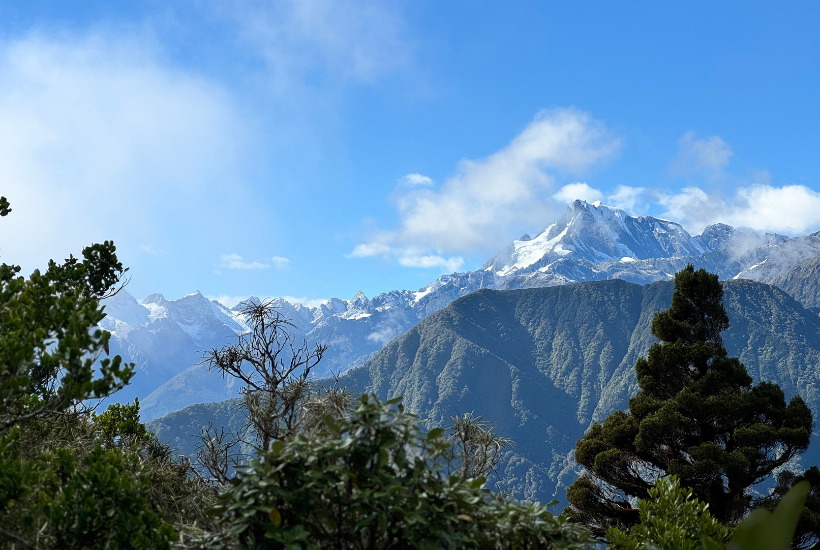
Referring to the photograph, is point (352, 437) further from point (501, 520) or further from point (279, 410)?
point (279, 410)

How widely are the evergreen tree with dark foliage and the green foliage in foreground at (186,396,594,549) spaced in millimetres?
18696

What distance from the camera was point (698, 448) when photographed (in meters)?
20.1

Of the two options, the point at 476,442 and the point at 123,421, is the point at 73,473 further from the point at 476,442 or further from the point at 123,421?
the point at 123,421

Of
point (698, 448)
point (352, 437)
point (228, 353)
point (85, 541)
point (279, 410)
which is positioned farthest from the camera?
point (698, 448)

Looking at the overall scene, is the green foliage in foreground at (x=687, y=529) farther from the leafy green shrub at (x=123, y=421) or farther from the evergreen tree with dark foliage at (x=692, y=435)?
the leafy green shrub at (x=123, y=421)

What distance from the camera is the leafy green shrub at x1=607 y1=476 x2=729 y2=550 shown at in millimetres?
6554

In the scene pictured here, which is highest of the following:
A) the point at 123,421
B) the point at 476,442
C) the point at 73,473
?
the point at 123,421

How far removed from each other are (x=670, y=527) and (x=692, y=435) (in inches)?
661

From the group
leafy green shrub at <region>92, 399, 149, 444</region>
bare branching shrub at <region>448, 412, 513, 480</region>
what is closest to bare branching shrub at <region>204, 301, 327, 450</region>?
bare branching shrub at <region>448, 412, 513, 480</region>

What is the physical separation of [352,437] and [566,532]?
6.10 feet

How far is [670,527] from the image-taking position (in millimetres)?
7254

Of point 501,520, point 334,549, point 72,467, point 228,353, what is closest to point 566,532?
point 501,520

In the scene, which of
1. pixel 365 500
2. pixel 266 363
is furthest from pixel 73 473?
pixel 266 363

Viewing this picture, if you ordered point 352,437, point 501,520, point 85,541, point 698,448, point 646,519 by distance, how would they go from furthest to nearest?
point 698,448 → point 646,519 → point 85,541 → point 501,520 → point 352,437
